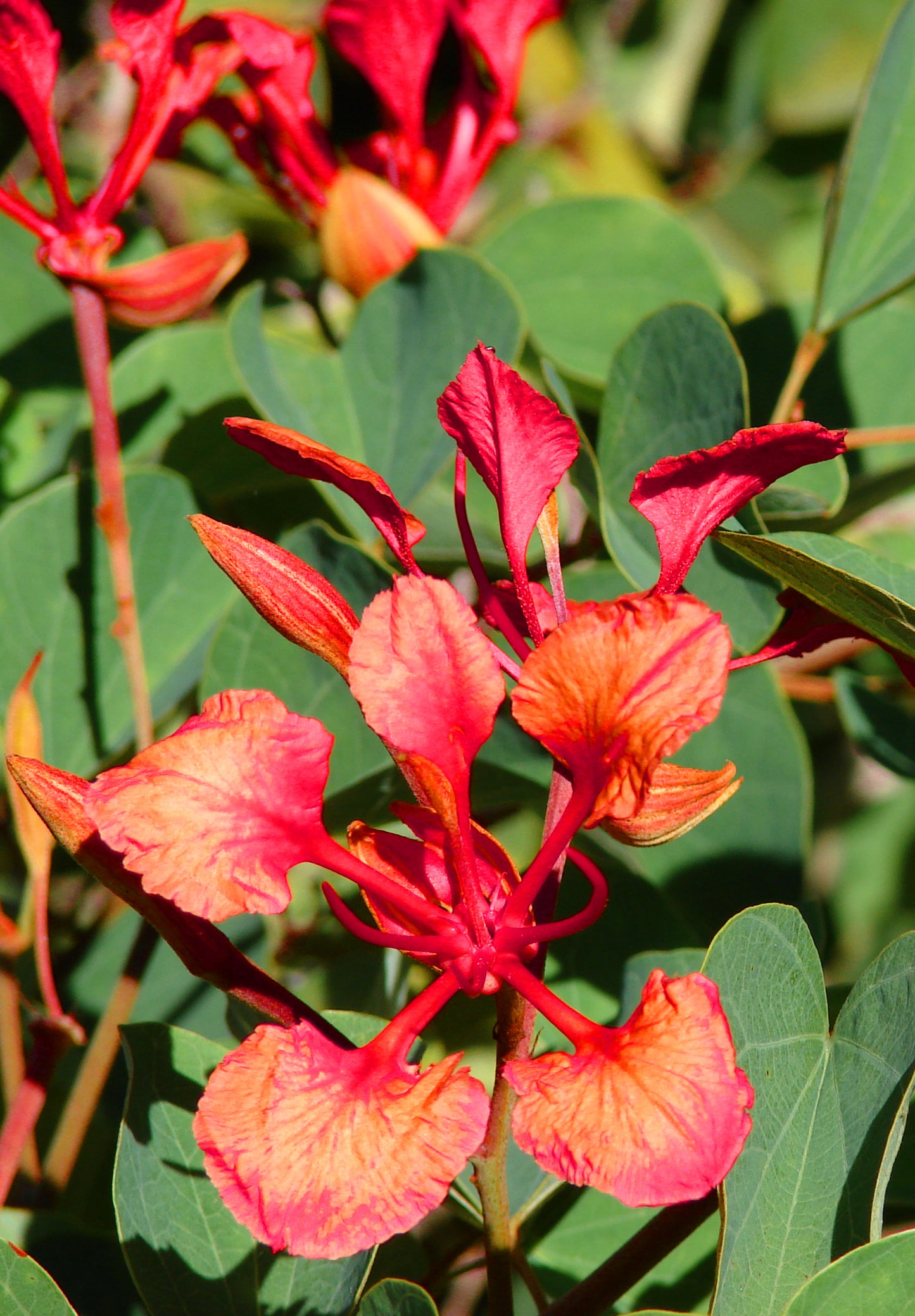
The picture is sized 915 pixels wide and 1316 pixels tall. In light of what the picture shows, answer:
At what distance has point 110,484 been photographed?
0.82 meters

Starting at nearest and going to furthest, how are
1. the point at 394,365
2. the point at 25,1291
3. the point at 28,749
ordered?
the point at 25,1291 < the point at 28,749 < the point at 394,365

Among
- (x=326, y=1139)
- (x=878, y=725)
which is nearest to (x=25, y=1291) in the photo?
(x=326, y=1139)

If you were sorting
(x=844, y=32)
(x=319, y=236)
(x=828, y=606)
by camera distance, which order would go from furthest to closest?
(x=844, y=32)
(x=319, y=236)
(x=828, y=606)

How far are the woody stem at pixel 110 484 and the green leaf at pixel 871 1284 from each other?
1.69ft

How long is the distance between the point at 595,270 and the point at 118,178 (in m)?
0.52

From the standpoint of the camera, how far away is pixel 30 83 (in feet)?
2.59

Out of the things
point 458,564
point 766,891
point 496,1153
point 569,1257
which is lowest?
point 569,1257

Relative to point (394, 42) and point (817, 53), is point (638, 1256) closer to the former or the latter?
point (394, 42)

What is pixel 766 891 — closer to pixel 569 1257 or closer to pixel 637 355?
pixel 569 1257

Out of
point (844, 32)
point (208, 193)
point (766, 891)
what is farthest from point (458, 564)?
point (844, 32)

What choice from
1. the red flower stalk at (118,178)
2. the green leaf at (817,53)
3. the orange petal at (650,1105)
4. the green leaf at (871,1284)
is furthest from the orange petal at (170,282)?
the green leaf at (817,53)

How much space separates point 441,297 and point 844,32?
1.64 meters

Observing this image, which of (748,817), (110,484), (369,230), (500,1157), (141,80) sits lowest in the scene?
(748,817)

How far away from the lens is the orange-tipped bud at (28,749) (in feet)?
2.42
